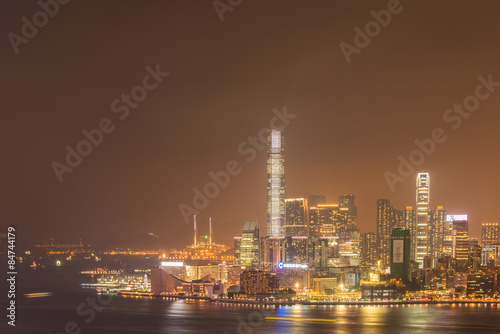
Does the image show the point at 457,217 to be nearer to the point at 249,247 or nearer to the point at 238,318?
the point at 249,247

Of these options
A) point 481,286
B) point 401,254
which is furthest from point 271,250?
point 481,286

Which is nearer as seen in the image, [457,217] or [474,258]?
[474,258]

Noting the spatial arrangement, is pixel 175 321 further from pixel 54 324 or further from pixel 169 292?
pixel 169 292

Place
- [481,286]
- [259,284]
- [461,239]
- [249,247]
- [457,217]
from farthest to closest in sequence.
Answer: [249,247], [457,217], [461,239], [481,286], [259,284]

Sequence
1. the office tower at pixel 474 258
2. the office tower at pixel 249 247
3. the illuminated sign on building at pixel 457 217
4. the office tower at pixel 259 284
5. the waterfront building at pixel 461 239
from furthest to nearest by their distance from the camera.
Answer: the office tower at pixel 249 247 < the illuminated sign on building at pixel 457 217 < the waterfront building at pixel 461 239 < the office tower at pixel 474 258 < the office tower at pixel 259 284

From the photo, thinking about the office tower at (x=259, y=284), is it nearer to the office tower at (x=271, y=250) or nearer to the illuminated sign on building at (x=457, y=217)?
the office tower at (x=271, y=250)

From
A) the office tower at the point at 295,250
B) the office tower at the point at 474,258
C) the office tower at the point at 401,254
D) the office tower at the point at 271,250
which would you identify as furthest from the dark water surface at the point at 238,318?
the office tower at the point at 295,250

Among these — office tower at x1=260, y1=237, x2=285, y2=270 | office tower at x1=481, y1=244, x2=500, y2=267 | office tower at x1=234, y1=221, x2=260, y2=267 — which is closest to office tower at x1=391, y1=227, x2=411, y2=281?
office tower at x1=481, y1=244, x2=500, y2=267

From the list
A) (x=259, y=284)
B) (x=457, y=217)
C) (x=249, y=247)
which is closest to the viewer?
(x=259, y=284)
